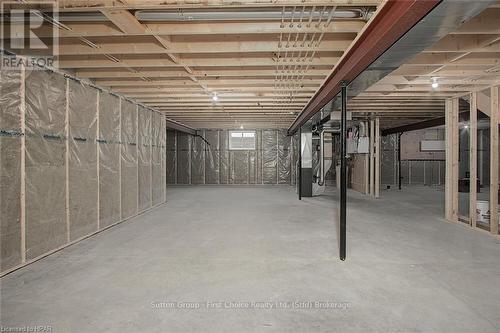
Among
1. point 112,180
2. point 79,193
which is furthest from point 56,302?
point 112,180

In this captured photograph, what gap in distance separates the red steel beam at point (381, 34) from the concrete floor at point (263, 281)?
191 cm

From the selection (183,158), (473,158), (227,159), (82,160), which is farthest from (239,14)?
(183,158)

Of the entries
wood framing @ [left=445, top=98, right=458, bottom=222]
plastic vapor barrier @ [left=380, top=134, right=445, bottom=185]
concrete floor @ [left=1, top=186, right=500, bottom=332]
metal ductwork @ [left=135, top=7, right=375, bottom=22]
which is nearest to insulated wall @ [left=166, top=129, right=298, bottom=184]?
plastic vapor barrier @ [left=380, top=134, right=445, bottom=185]

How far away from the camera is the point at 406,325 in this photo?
1690 mm

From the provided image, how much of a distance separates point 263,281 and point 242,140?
27.7ft

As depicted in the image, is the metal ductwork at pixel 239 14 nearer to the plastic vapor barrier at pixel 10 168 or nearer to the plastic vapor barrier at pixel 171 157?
the plastic vapor barrier at pixel 10 168

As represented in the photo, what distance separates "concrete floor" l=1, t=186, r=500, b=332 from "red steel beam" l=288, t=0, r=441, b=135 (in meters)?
1.91

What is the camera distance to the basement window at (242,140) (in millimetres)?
10438

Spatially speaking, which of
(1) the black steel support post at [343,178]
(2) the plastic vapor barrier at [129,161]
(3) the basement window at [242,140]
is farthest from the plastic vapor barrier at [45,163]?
(3) the basement window at [242,140]

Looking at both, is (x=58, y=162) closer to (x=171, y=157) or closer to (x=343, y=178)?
(x=343, y=178)

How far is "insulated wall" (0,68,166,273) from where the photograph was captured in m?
2.46

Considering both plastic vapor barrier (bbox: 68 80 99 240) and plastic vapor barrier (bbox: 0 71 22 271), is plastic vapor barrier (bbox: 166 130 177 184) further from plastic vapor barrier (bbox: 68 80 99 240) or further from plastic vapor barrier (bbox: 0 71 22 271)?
plastic vapor barrier (bbox: 0 71 22 271)

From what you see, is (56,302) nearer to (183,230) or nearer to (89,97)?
(183,230)

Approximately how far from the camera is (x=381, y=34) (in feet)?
6.19
